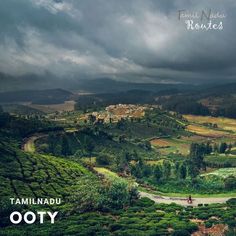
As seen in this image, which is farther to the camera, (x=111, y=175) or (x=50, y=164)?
(x=111, y=175)

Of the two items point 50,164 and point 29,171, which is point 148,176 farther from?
point 29,171

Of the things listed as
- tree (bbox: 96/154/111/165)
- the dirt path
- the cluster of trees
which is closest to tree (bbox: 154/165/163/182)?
the dirt path

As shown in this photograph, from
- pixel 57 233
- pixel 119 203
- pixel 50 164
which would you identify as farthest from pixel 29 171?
pixel 57 233

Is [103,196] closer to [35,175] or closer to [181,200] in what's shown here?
[35,175]

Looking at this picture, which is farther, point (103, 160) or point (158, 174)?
point (103, 160)

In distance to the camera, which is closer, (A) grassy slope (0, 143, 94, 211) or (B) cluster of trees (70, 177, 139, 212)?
(B) cluster of trees (70, 177, 139, 212)

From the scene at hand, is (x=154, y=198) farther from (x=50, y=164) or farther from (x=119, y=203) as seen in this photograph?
(x=50, y=164)

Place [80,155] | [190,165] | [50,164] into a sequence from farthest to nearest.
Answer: [80,155], [190,165], [50,164]

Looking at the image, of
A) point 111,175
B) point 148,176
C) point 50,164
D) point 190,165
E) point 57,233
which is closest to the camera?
point 57,233

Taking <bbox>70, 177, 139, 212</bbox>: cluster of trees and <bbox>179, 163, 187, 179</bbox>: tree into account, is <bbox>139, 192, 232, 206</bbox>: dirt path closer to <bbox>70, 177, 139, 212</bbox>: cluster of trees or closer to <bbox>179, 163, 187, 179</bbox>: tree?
<bbox>70, 177, 139, 212</bbox>: cluster of trees

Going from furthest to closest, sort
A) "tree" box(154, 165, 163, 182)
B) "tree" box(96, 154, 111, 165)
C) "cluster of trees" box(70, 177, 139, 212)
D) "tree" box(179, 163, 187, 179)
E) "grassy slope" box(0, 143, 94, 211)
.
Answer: "tree" box(96, 154, 111, 165) → "tree" box(179, 163, 187, 179) → "tree" box(154, 165, 163, 182) → "grassy slope" box(0, 143, 94, 211) → "cluster of trees" box(70, 177, 139, 212)

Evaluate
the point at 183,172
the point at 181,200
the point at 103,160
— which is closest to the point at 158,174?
the point at 183,172
